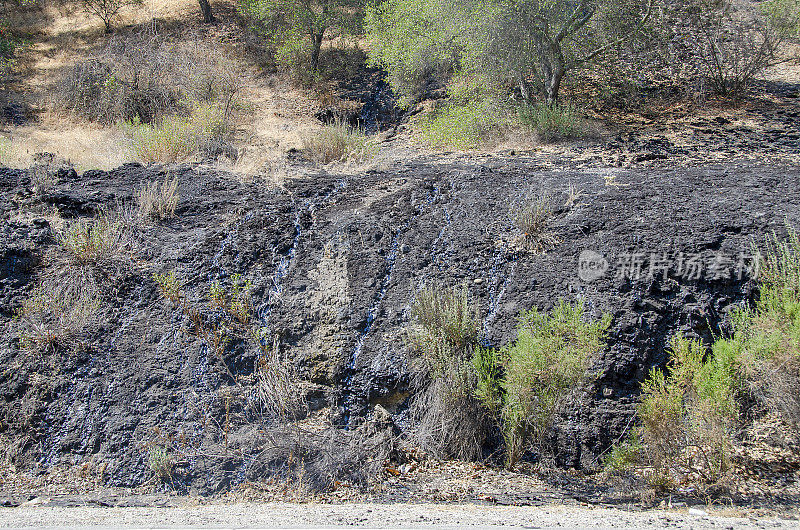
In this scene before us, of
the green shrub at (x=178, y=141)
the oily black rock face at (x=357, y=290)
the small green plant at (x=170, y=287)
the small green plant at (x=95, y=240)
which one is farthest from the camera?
the green shrub at (x=178, y=141)

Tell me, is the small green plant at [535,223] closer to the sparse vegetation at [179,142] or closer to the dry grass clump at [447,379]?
the dry grass clump at [447,379]

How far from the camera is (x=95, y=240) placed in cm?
532

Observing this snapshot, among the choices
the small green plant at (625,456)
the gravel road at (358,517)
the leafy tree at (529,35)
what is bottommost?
the gravel road at (358,517)

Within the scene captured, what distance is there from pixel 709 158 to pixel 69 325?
6968mm

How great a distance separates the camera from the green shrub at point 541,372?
365 cm

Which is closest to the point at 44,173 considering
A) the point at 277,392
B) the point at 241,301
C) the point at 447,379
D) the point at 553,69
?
the point at 241,301

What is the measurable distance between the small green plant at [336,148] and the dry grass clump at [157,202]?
224 cm

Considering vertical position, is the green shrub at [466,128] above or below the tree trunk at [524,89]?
below

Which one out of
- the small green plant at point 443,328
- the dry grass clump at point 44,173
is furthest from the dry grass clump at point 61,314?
the small green plant at point 443,328

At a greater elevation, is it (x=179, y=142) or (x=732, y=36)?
(x=732, y=36)

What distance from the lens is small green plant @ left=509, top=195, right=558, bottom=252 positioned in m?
5.04

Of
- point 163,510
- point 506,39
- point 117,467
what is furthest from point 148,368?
point 506,39

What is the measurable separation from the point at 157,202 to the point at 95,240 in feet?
2.82

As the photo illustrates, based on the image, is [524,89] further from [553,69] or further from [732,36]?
[732,36]
